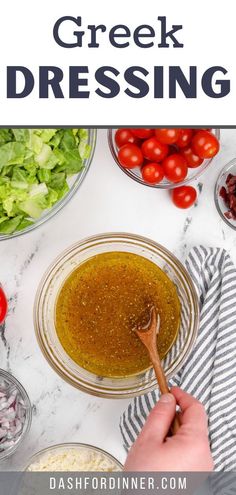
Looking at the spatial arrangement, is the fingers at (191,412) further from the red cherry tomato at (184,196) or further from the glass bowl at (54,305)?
the red cherry tomato at (184,196)

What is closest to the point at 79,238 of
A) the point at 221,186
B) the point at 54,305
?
the point at 54,305

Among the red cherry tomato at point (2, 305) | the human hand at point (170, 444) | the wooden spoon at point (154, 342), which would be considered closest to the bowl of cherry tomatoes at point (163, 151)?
the wooden spoon at point (154, 342)

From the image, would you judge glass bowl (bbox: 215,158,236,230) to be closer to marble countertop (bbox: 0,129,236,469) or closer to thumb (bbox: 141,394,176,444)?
marble countertop (bbox: 0,129,236,469)

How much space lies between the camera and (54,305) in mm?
2174

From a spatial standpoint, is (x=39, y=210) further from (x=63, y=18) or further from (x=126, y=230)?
(x=63, y=18)

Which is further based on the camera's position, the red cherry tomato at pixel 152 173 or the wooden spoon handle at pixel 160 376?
the red cherry tomato at pixel 152 173

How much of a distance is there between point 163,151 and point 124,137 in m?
0.11

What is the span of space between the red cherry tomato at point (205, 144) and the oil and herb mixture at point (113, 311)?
1.06 feet

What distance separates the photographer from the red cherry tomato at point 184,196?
215 centimetres

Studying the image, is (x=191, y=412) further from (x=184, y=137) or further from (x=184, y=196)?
(x=184, y=137)

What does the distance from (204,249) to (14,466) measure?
30.5 inches

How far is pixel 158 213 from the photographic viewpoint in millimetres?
2201

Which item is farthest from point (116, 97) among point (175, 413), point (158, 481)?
point (158, 481)

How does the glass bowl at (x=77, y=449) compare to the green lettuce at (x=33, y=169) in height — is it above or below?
below
